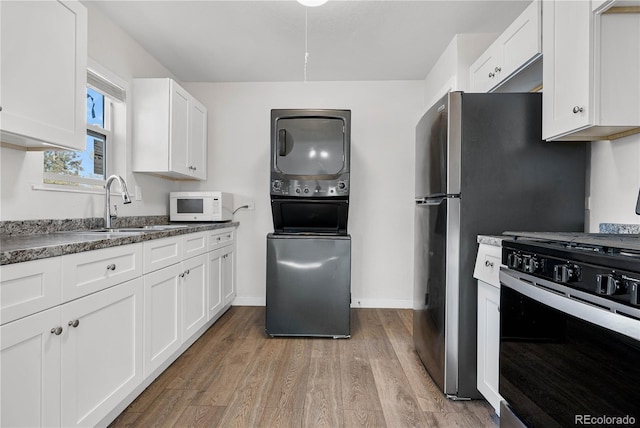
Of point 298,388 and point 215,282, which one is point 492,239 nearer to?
point 298,388

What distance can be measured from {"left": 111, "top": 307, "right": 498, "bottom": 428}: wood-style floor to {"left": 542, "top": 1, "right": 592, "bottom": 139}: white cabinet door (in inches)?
56.3

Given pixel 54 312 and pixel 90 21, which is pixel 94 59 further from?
pixel 54 312

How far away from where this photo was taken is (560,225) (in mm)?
1698

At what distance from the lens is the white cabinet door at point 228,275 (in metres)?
3.09

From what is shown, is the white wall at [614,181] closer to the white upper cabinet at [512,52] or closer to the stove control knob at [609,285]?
the white upper cabinet at [512,52]

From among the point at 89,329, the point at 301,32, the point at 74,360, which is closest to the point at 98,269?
the point at 89,329

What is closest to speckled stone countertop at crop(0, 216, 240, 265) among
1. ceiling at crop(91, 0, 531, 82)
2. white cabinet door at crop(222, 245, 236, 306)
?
white cabinet door at crop(222, 245, 236, 306)

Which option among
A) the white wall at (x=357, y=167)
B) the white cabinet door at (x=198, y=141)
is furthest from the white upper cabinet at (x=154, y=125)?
the white wall at (x=357, y=167)

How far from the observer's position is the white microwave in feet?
9.96

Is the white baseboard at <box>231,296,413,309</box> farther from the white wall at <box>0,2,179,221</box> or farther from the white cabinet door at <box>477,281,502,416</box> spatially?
the white cabinet door at <box>477,281,502,416</box>

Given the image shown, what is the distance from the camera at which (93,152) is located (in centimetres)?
237

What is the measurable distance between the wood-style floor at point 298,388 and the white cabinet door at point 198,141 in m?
1.46

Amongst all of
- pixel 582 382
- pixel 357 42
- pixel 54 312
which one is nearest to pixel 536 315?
pixel 582 382

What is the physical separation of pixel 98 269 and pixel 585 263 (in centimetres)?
170
